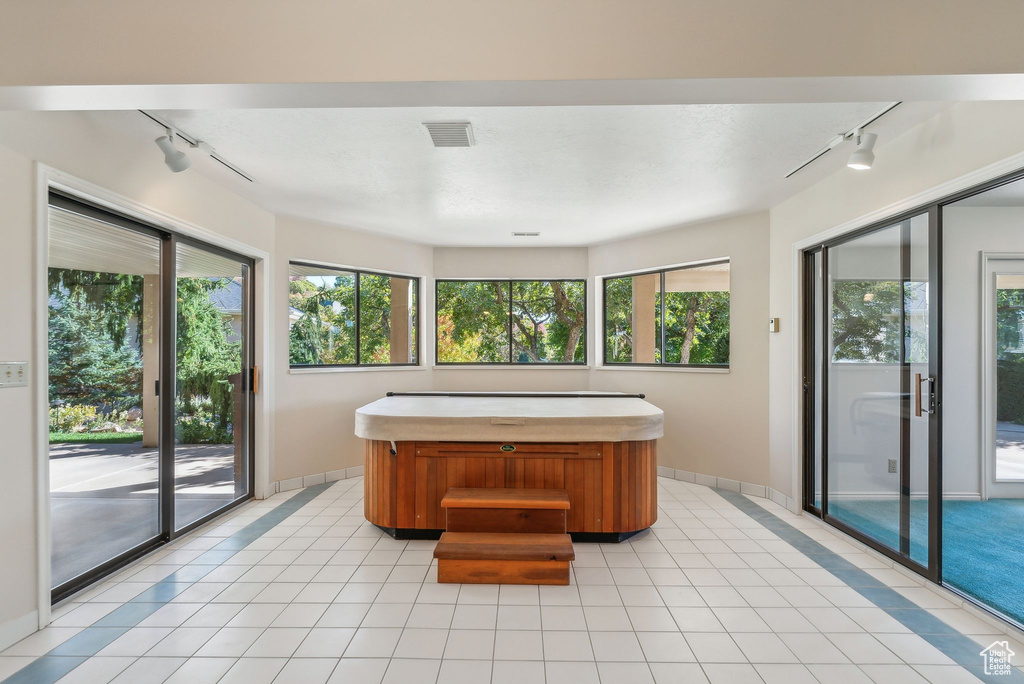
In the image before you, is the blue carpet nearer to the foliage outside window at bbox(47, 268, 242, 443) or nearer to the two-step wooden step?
the two-step wooden step

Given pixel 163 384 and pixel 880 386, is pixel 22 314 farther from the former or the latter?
pixel 880 386

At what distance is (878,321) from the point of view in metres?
3.07

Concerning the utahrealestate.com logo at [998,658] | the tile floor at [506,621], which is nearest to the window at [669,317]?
the tile floor at [506,621]

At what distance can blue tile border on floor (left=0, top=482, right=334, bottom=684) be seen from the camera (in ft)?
6.38

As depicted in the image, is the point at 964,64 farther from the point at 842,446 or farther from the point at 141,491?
the point at 141,491

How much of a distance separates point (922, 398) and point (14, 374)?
173 inches

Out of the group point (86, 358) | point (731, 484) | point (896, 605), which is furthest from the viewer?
point (731, 484)

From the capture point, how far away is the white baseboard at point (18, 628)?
2078mm

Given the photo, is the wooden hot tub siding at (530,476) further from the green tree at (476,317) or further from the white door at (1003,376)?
the green tree at (476,317)

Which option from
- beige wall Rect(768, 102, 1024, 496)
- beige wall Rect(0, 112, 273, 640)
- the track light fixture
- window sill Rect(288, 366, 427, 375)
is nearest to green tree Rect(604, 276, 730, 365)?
beige wall Rect(768, 102, 1024, 496)

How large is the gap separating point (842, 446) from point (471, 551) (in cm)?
263

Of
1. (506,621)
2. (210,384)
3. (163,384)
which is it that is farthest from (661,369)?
(163,384)

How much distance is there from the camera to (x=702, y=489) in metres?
4.50

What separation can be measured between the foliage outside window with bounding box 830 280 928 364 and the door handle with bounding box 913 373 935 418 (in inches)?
4.4
